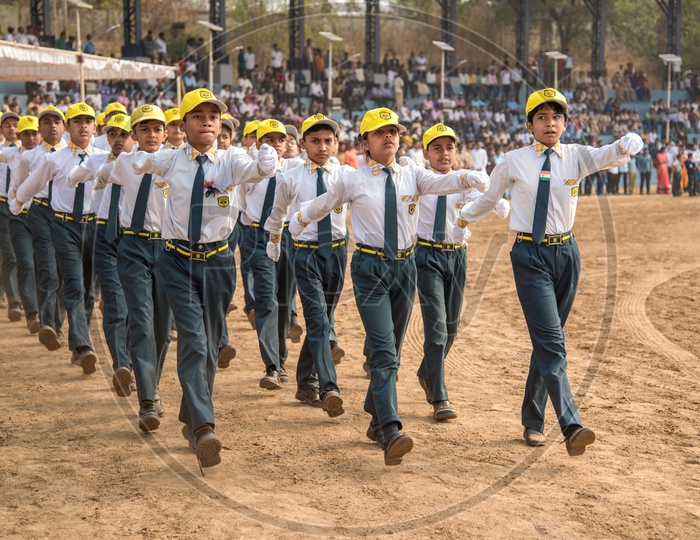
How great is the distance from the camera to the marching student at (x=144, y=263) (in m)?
7.95

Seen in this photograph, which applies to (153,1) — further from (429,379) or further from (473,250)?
(429,379)

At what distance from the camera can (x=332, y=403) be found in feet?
25.4

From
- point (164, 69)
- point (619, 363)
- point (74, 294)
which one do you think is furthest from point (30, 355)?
point (164, 69)

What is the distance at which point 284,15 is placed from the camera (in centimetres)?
7031

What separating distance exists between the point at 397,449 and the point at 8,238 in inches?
333

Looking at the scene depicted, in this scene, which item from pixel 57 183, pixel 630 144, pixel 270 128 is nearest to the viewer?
pixel 630 144

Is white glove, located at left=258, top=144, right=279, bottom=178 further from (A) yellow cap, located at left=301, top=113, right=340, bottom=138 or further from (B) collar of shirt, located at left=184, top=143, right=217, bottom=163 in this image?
(A) yellow cap, located at left=301, top=113, right=340, bottom=138

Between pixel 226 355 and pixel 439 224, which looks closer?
pixel 439 224

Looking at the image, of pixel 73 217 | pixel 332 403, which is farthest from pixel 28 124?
pixel 332 403

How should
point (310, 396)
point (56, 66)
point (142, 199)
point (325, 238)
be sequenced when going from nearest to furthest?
point (142, 199), point (325, 238), point (310, 396), point (56, 66)

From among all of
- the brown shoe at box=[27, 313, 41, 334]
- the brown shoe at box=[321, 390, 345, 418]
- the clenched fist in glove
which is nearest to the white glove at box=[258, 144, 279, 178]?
the clenched fist in glove

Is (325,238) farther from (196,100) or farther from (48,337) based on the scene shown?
(48,337)

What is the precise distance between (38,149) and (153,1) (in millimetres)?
60875

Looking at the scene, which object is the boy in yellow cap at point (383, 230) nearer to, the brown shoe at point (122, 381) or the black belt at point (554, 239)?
the black belt at point (554, 239)
